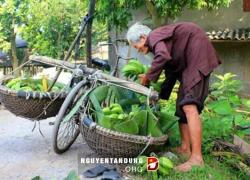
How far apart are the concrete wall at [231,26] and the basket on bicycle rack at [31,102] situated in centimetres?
666

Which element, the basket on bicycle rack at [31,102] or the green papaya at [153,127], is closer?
the green papaya at [153,127]

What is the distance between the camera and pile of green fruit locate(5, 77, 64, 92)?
13.1ft

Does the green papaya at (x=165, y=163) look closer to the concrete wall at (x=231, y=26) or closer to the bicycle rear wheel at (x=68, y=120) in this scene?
the bicycle rear wheel at (x=68, y=120)

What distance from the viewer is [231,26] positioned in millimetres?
10148

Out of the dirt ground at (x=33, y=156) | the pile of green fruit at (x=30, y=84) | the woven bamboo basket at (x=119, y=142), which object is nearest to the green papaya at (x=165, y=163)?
the woven bamboo basket at (x=119, y=142)

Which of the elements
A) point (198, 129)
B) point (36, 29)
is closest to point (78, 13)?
point (36, 29)

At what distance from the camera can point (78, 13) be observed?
13.5 m

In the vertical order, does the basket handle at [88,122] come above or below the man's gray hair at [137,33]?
below

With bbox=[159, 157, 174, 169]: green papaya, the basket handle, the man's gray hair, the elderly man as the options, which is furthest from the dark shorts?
the basket handle

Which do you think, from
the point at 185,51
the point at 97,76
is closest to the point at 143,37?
the point at 185,51

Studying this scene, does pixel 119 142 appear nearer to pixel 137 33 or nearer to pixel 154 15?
pixel 137 33

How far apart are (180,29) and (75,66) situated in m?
1.12

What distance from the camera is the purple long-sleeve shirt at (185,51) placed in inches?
137

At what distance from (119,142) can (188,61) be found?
98 cm
